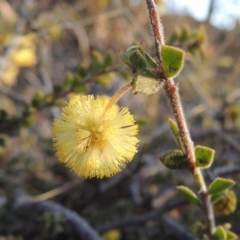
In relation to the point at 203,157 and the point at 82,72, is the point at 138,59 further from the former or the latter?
the point at 82,72

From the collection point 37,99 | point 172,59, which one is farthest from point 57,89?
point 172,59

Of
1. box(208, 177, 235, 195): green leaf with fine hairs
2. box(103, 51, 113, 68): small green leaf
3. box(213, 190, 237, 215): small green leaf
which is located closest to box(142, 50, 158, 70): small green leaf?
box(208, 177, 235, 195): green leaf with fine hairs

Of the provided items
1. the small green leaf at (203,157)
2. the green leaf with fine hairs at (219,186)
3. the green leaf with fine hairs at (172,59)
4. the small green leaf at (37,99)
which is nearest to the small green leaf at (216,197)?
the green leaf with fine hairs at (219,186)

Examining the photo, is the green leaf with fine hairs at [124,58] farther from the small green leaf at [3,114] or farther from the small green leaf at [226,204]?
the small green leaf at [3,114]

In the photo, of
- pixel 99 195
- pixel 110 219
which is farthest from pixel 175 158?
pixel 99 195

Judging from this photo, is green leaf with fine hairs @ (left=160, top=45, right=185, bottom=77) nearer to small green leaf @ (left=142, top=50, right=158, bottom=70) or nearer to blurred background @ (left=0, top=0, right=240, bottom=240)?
small green leaf @ (left=142, top=50, right=158, bottom=70)

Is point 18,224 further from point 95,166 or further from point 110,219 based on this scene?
point 95,166
